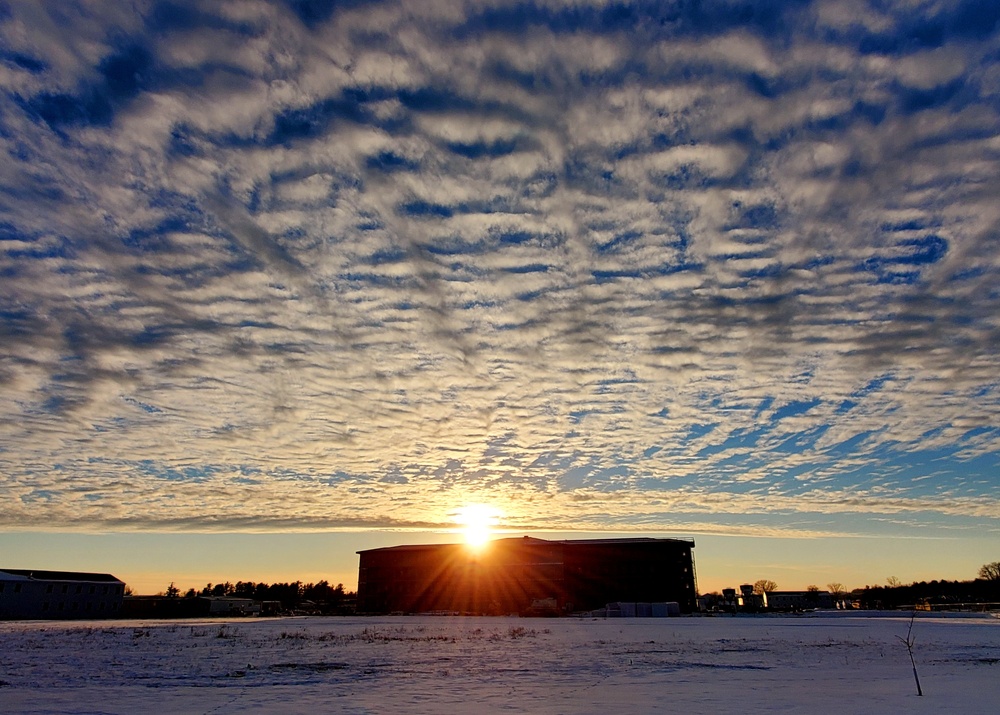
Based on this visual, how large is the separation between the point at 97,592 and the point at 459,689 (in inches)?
4656

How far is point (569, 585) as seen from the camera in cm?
11681

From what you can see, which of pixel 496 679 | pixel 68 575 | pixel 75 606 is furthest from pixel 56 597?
pixel 496 679

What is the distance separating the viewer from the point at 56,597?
10406cm

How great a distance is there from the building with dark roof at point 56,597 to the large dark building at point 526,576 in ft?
140

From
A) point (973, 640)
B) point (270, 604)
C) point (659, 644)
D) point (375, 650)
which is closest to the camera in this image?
point (375, 650)

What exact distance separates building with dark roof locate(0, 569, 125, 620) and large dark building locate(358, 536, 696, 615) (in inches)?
1679

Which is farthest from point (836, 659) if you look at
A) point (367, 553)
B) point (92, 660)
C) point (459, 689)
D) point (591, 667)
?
point (367, 553)

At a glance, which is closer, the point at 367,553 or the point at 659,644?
the point at 659,644

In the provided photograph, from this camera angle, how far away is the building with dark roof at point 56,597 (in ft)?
319

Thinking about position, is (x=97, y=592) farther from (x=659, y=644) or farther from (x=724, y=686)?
(x=724, y=686)

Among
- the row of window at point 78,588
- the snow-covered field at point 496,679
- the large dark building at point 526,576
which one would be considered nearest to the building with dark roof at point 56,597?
the row of window at point 78,588

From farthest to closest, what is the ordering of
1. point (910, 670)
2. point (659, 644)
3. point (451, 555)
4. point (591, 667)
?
point (451, 555) → point (659, 644) → point (591, 667) → point (910, 670)

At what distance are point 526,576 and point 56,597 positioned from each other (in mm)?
75807

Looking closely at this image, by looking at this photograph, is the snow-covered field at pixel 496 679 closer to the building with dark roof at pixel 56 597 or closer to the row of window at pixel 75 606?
the building with dark roof at pixel 56 597
